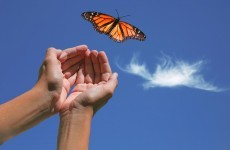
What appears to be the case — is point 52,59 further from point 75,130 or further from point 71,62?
point 75,130

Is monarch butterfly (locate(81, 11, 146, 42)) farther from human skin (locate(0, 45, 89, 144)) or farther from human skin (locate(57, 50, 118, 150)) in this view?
human skin (locate(0, 45, 89, 144))

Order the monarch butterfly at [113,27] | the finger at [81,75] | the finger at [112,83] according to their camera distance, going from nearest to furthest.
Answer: the finger at [112,83] < the finger at [81,75] < the monarch butterfly at [113,27]

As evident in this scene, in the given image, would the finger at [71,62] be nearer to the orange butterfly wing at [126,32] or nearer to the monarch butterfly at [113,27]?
the monarch butterfly at [113,27]

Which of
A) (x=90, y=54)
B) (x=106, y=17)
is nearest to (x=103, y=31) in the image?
(x=106, y=17)

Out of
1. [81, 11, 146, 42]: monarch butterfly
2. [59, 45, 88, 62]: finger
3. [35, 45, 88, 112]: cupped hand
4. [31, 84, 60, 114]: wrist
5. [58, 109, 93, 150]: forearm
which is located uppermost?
[81, 11, 146, 42]: monarch butterfly

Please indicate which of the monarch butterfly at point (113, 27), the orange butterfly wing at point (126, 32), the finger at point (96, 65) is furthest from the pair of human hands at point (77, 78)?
the orange butterfly wing at point (126, 32)

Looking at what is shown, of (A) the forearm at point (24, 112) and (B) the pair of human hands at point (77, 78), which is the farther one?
(B) the pair of human hands at point (77, 78)

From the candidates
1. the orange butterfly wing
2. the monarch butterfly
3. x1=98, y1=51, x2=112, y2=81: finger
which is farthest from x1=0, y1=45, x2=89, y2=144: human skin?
the orange butterfly wing

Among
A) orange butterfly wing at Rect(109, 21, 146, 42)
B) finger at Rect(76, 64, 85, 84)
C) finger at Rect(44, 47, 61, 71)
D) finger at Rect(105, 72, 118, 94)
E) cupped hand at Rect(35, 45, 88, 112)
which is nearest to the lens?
cupped hand at Rect(35, 45, 88, 112)
